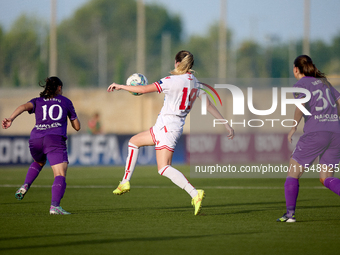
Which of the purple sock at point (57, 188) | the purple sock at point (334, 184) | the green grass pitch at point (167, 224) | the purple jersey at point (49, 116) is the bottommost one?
the green grass pitch at point (167, 224)

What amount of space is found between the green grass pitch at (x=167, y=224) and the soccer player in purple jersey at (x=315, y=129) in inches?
25.2

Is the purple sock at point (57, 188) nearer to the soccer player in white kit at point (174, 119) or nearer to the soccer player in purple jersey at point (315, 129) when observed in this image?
the soccer player in white kit at point (174, 119)

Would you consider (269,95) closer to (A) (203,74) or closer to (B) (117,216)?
(B) (117,216)

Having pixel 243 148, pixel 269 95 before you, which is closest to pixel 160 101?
pixel 269 95

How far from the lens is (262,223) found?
7391 millimetres

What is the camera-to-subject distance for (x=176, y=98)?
7.89 meters

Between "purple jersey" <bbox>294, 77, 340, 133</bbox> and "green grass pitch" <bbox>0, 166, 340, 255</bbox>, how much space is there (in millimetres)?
1250

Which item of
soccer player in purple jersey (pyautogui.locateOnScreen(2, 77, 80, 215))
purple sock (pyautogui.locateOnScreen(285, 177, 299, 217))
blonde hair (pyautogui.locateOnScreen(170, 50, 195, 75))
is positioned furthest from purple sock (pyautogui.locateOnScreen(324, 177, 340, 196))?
soccer player in purple jersey (pyautogui.locateOnScreen(2, 77, 80, 215))

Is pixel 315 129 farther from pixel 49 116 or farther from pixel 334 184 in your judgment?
pixel 49 116

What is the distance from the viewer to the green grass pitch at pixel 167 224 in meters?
5.75

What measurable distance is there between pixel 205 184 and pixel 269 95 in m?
18.0

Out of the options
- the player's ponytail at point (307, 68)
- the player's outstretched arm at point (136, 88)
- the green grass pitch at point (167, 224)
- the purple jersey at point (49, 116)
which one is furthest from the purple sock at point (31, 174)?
the player's ponytail at point (307, 68)

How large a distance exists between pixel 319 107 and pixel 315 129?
0.28 metres

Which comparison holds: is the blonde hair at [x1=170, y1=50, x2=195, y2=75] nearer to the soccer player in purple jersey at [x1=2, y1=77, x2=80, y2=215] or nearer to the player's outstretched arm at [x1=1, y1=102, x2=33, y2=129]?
the soccer player in purple jersey at [x1=2, y1=77, x2=80, y2=215]
